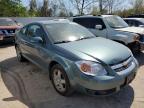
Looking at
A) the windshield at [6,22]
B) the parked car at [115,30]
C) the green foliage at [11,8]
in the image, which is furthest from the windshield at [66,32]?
the green foliage at [11,8]

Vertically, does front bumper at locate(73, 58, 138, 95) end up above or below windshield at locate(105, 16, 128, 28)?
below

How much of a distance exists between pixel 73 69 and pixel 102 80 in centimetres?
59

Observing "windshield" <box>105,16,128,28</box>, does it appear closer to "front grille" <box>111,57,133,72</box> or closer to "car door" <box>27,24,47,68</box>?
"car door" <box>27,24,47,68</box>

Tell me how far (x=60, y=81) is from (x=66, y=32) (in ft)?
4.48

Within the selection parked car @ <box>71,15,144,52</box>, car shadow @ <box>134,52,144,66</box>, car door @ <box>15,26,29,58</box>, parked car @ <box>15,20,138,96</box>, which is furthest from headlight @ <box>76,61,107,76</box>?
parked car @ <box>71,15,144,52</box>

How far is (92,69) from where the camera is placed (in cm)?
395

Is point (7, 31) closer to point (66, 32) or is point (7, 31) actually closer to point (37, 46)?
point (37, 46)

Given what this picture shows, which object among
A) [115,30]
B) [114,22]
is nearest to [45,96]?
[115,30]

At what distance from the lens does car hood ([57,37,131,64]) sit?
4.12m

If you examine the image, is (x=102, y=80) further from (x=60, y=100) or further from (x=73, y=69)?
(x=60, y=100)

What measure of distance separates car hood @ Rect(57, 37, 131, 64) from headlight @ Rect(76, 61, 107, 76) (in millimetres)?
137

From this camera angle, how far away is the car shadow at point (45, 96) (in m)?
4.25

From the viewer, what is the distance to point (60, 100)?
4.46 meters

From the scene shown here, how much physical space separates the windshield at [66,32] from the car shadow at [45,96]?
1173 millimetres
